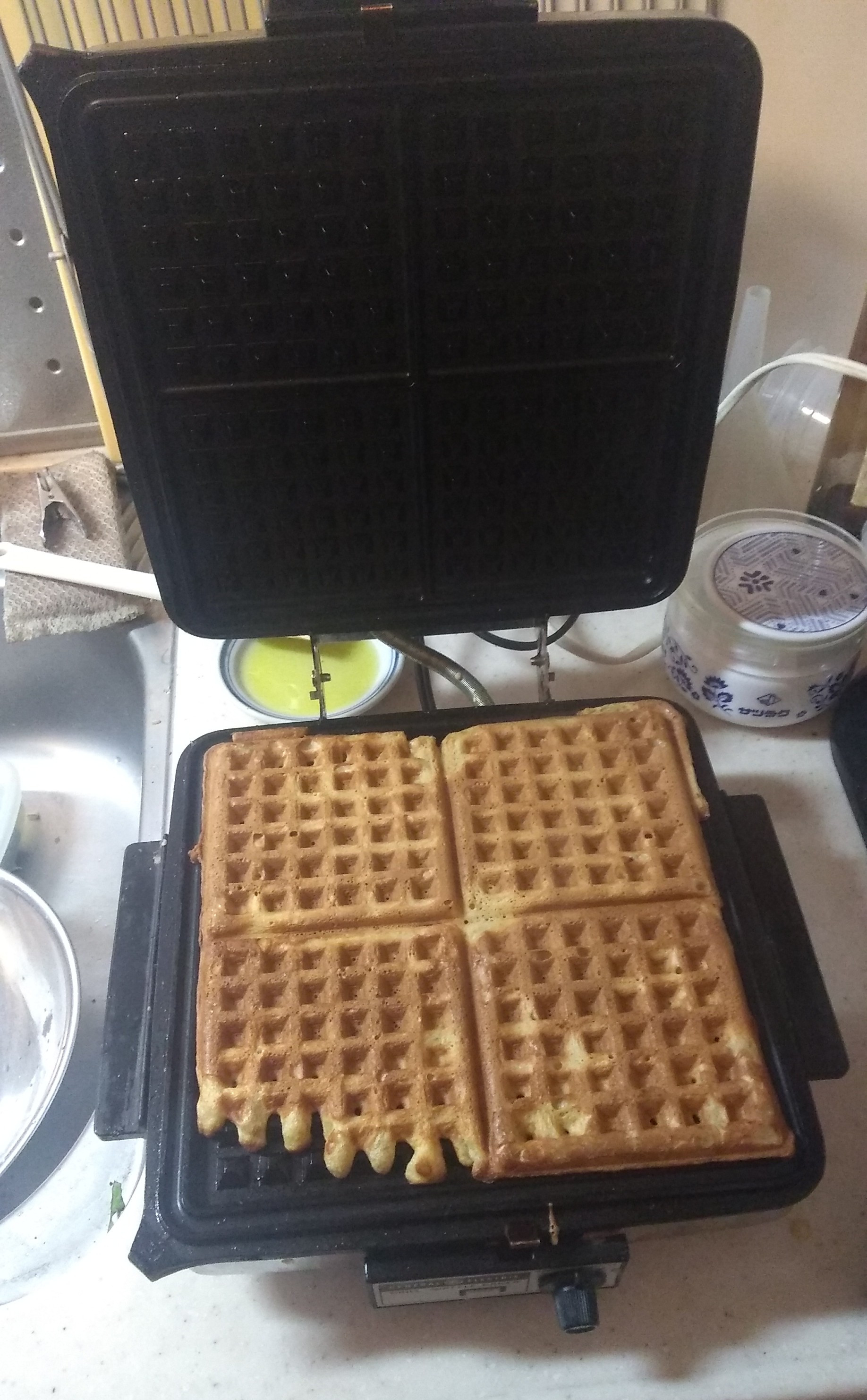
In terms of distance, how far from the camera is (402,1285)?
58cm

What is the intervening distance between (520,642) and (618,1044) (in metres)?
0.46

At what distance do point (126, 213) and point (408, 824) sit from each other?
0.43m

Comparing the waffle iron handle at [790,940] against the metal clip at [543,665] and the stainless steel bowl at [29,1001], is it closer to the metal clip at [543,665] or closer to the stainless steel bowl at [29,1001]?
the metal clip at [543,665]

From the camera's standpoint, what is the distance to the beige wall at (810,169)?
3.05 feet

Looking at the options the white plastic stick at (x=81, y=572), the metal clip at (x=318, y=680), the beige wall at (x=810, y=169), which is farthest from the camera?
the white plastic stick at (x=81, y=572)

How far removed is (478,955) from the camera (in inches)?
25.9

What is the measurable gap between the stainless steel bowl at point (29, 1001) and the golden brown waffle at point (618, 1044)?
409mm

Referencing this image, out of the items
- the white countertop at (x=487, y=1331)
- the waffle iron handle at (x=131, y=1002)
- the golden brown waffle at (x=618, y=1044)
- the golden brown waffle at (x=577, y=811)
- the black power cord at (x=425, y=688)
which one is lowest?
the white countertop at (x=487, y=1331)

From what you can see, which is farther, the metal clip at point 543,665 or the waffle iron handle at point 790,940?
the metal clip at point 543,665

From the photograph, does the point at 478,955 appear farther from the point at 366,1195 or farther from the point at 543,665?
the point at 543,665

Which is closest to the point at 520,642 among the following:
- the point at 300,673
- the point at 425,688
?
the point at 425,688

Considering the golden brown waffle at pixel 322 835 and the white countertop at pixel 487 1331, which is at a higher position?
the golden brown waffle at pixel 322 835

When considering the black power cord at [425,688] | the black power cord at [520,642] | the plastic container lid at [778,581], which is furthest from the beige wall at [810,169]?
the black power cord at [425,688]

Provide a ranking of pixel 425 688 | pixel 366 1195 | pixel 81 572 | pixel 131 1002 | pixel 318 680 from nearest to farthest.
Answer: pixel 366 1195, pixel 131 1002, pixel 318 680, pixel 425 688, pixel 81 572
